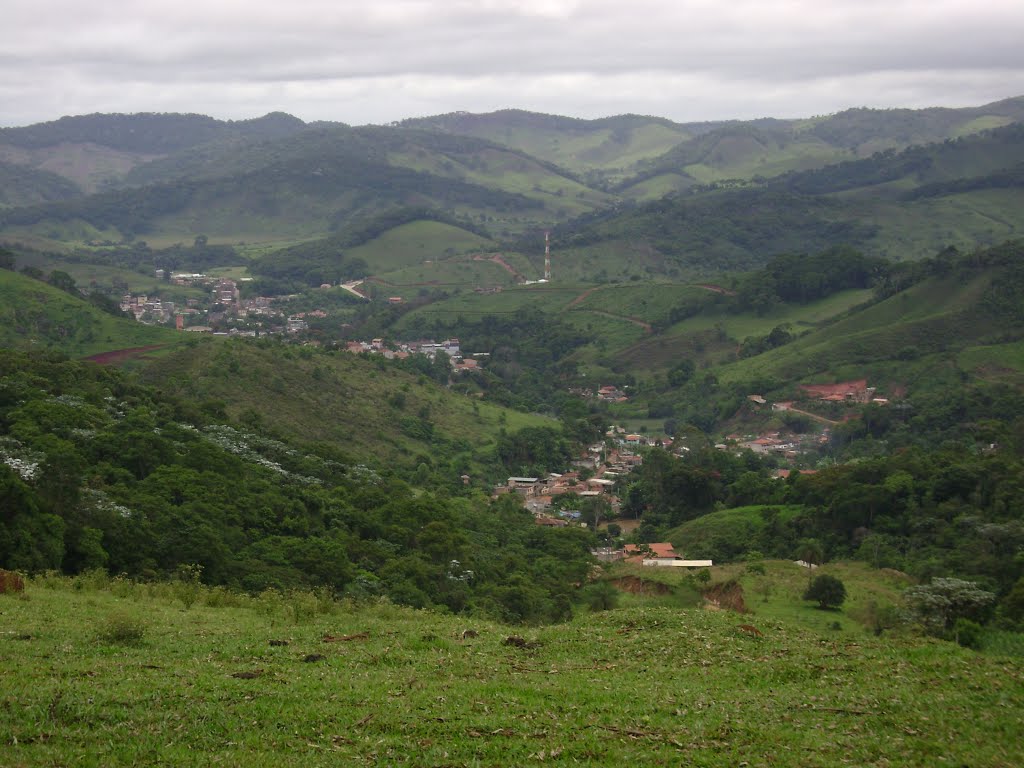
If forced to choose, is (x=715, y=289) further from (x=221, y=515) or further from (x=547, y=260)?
(x=221, y=515)

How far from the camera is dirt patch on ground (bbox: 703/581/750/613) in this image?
77.0ft

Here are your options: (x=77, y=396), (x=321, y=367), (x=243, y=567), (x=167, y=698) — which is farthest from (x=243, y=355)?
(x=167, y=698)

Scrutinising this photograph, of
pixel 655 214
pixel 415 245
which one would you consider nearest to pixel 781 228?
pixel 655 214

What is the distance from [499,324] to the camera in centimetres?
9531

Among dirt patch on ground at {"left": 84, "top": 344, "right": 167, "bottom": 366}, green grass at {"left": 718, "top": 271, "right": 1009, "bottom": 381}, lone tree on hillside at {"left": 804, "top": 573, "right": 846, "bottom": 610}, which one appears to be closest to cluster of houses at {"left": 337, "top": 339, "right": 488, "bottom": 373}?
green grass at {"left": 718, "top": 271, "right": 1009, "bottom": 381}

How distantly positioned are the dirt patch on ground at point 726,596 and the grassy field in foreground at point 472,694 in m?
7.78

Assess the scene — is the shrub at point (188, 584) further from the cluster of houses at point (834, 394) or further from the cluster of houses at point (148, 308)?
the cluster of houses at point (148, 308)

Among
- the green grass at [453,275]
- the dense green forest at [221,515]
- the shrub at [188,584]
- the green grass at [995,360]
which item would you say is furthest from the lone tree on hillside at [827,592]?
the green grass at [453,275]

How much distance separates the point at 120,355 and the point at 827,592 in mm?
42757

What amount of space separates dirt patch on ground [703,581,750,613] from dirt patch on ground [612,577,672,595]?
117 centimetres

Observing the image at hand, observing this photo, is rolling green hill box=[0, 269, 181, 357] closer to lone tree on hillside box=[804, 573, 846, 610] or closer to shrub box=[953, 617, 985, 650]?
lone tree on hillside box=[804, 573, 846, 610]

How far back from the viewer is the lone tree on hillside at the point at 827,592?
2395cm

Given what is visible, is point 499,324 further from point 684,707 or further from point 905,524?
point 684,707

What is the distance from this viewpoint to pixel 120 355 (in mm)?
55625
